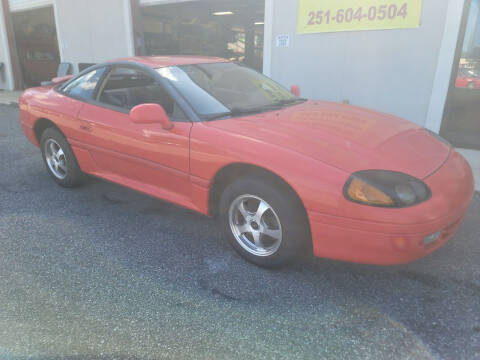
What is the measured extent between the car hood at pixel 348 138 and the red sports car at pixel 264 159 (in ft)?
0.04

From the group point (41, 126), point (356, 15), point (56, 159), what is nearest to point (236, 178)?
point (56, 159)

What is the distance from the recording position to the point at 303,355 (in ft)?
6.14

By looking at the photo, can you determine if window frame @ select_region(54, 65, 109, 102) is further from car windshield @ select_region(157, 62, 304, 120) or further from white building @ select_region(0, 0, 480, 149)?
white building @ select_region(0, 0, 480, 149)

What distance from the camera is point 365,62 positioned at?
244 inches

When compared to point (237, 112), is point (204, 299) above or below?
below

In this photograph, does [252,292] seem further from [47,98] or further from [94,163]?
[47,98]

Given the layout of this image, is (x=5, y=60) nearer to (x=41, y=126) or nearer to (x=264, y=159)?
(x=41, y=126)

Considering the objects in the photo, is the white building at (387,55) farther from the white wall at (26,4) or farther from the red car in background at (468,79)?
the white wall at (26,4)

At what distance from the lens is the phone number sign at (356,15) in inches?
220

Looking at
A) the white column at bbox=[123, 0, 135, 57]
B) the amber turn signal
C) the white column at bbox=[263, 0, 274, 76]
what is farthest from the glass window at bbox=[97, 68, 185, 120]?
the white column at bbox=[123, 0, 135, 57]

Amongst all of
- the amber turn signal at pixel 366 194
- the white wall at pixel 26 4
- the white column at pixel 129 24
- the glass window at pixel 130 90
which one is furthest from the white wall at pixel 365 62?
the white wall at pixel 26 4

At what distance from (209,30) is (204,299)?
17.2 m

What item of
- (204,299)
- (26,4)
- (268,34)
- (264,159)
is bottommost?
(204,299)

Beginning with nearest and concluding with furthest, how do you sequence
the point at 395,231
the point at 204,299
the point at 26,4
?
the point at 395,231 < the point at 204,299 < the point at 26,4
